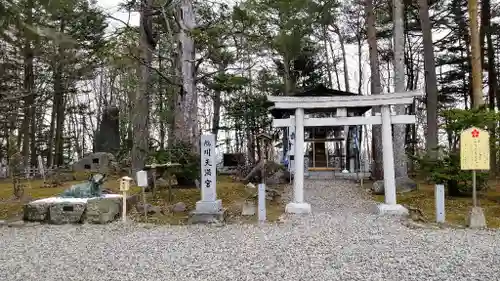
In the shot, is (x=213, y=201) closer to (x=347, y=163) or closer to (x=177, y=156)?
(x=177, y=156)

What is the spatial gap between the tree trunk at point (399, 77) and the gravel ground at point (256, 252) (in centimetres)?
370

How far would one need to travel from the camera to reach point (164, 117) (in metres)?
18.0

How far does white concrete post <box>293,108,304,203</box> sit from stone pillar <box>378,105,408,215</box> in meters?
1.55

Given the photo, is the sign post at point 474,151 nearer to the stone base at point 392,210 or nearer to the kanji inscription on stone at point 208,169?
the stone base at point 392,210

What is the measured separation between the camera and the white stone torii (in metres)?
7.69

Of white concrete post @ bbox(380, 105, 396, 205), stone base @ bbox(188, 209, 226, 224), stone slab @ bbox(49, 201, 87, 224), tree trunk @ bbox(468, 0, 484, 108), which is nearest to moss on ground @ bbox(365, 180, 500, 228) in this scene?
white concrete post @ bbox(380, 105, 396, 205)

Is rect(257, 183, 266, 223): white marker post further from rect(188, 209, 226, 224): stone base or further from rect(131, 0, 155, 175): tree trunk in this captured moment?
rect(131, 0, 155, 175): tree trunk

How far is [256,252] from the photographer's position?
Result: 509 cm

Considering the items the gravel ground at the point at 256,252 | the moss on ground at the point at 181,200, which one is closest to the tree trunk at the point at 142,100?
the moss on ground at the point at 181,200

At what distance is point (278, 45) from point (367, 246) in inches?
470

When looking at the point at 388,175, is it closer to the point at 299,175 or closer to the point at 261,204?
the point at 299,175

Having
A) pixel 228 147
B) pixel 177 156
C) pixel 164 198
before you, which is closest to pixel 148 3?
pixel 177 156

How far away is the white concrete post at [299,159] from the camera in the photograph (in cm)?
802

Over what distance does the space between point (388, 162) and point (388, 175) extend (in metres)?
0.25
